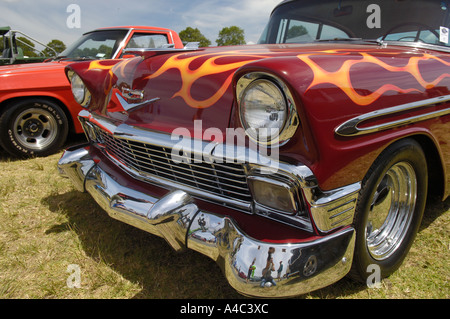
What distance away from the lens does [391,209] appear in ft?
5.90

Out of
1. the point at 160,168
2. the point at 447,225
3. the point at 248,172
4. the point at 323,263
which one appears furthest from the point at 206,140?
the point at 447,225

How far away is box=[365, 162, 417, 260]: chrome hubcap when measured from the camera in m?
1.66

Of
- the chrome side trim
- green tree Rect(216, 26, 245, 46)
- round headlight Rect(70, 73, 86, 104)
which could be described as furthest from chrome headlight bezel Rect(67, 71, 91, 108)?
green tree Rect(216, 26, 245, 46)

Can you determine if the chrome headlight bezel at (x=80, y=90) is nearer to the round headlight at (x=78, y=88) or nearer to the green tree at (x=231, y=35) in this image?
the round headlight at (x=78, y=88)

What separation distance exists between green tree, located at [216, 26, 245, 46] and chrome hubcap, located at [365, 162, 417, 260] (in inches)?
876

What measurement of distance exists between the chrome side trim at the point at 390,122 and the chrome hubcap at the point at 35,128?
3561mm

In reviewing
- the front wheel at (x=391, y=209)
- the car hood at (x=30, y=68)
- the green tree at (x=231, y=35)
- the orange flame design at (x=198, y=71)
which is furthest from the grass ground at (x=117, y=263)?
the green tree at (x=231, y=35)

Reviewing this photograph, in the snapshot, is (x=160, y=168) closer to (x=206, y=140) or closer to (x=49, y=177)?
(x=206, y=140)

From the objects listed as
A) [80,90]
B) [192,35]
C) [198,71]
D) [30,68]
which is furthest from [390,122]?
[192,35]

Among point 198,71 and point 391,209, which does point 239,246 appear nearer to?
point 198,71

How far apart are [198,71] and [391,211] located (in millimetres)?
1226

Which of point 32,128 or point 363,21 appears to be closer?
point 363,21

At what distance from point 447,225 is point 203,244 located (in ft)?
5.81
